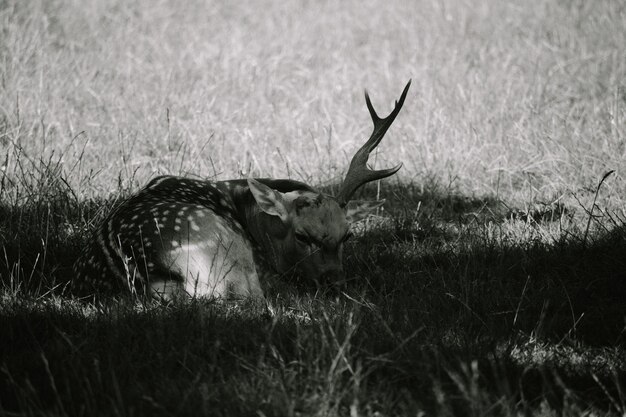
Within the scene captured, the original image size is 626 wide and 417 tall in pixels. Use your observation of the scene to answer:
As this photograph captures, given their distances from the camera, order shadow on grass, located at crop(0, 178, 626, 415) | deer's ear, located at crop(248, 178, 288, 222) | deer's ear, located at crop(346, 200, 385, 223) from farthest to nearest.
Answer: deer's ear, located at crop(346, 200, 385, 223)
deer's ear, located at crop(248, 178, 288, 222)
shadow on grass, located at crop(0, 178, 626, 415)

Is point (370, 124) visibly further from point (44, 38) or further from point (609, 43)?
point (44, 38)

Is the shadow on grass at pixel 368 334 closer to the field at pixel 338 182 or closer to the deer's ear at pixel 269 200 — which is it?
the field at pixel 338 182

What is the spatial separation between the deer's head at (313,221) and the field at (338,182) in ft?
0.68

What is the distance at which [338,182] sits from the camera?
590 centimetres

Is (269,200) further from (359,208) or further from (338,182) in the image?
(338,182)

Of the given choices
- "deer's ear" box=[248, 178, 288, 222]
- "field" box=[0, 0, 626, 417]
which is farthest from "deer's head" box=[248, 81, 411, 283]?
"field" box=[0, 0, 626, 417]

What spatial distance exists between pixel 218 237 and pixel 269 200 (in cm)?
67

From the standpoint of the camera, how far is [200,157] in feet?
20.3

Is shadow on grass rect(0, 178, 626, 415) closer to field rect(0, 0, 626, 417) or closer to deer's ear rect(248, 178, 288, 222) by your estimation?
field rect(0, 0, 626, 417)

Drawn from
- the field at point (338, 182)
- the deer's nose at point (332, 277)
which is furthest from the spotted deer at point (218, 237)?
the field at point (338, 182)

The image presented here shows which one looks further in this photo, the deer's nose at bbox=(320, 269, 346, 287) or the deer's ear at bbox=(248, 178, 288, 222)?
the deer's ear at bbox=(248, 178, 288, 222)

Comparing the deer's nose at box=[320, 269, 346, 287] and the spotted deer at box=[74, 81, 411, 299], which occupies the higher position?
the spotted deer at box=[74, 81, 411, 299]

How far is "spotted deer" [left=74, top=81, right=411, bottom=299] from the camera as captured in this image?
383cm


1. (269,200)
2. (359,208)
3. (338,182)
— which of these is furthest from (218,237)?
(338,182)
